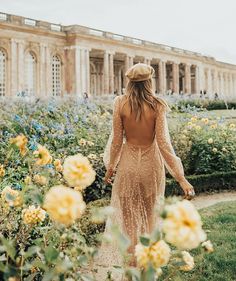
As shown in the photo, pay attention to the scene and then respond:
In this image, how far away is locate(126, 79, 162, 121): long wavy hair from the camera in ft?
11.0

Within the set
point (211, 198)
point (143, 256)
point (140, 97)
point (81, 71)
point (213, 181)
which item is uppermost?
point (81, 71)

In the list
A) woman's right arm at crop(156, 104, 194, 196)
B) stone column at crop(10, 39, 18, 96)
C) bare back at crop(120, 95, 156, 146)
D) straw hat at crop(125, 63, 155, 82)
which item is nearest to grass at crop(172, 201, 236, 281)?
woman's right arm at crop(156, 104, 194, 196)

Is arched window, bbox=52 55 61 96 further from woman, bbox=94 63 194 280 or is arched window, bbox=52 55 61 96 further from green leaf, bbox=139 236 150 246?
green leaf, bbox=139 236 150 246

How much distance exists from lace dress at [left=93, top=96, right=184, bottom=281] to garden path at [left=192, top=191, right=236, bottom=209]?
361 centimetres

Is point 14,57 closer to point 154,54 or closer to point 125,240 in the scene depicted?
point 154,54

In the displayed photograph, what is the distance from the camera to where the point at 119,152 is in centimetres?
360

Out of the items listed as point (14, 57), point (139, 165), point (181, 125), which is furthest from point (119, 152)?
point (14, 57)

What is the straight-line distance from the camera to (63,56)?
1362 inches

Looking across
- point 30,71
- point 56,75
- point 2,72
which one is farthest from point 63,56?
point 2,72

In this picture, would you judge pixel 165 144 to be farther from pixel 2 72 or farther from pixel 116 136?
pixel 2 72

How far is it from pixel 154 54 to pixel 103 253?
132ft

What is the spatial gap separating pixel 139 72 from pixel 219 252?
7.20 ft

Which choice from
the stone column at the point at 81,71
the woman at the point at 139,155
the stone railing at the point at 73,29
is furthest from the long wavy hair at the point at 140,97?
the stone column at the point at 81,71

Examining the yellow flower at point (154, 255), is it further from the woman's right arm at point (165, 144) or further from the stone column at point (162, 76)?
the stone column at point (162, 76)
